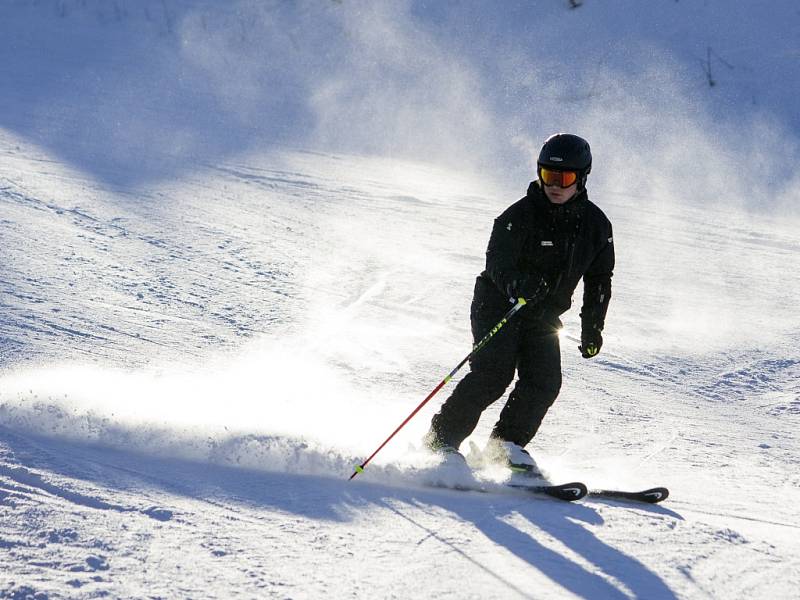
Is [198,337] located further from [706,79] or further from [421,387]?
[706,79]

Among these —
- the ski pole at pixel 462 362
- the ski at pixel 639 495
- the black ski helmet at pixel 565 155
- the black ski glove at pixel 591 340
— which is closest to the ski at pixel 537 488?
the ski at pixel 639 495

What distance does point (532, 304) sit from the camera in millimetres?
3951

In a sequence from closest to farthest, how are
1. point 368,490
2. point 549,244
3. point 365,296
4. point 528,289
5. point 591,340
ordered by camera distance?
point 368,490, point 528,289, point 549,244, point 591,340, point 365,296

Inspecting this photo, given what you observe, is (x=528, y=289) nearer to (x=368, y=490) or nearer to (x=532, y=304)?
(x=532, y=304)

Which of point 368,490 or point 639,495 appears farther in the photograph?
point 639,495

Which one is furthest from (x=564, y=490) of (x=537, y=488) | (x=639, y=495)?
(x=639, y=495)

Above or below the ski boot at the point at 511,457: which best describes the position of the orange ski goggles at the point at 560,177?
above

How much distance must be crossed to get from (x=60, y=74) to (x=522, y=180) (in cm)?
793

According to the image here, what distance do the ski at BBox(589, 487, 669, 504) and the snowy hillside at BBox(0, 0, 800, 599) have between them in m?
0.08

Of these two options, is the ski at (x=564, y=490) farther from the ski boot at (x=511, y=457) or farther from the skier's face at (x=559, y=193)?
the skier's face at (x=559, y=193)

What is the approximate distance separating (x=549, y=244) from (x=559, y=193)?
0.74 ft

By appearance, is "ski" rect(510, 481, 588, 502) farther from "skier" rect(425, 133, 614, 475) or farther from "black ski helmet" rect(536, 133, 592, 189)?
"black ski helmet" rect(536, 133, 592, 189)

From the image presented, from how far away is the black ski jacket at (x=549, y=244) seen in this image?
389cm

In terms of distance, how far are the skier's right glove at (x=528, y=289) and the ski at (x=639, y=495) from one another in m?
A: 0.84
